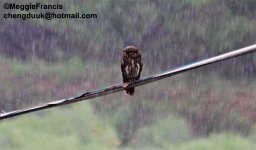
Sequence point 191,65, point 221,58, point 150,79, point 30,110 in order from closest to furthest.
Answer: point 221,58 → point 191,65 → point 150,79 → point 30,110

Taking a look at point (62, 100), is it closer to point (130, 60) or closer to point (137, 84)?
point (137, 84)

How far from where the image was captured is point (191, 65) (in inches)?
140

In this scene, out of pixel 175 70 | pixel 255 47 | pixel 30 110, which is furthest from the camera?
pixel 30 110

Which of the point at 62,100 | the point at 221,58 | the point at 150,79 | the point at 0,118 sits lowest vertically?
the point at 0,118

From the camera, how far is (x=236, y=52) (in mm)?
2787

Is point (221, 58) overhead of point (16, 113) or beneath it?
overhead

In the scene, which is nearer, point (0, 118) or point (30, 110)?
point (30, 110)

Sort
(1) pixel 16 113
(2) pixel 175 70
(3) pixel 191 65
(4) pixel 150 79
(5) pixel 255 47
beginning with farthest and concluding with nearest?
(1) pixel 16 113
(4) pixel 150 79
(2) pixel 175 70
(3) pixel 191 65
(5) pixel 255 47

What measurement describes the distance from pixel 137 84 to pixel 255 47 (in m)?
2.66

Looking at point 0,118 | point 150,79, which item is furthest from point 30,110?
point 150,79

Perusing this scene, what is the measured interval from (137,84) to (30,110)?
179 centimetres

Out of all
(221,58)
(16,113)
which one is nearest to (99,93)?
(16,113)

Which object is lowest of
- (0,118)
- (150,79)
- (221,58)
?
(0,118)

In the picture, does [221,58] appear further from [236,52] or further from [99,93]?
[99,93]
